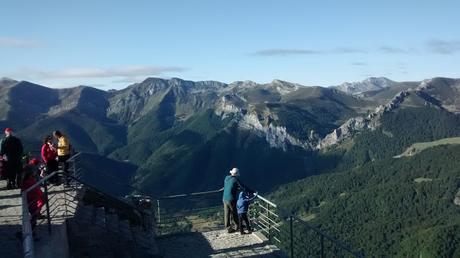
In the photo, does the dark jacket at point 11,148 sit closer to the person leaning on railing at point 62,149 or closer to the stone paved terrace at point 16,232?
the stone paved terrace at point 16,232

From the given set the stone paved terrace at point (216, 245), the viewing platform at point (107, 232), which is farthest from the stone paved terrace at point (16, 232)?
the stone paved terrace at point (216, 245)

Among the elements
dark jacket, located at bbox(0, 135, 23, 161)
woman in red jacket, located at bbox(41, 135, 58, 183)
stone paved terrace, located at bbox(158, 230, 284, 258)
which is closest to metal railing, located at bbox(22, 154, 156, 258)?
woman in red jacket, located at bbox(41, 135, 58, 183)

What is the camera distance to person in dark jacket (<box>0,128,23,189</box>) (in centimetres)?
1664

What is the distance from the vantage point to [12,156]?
17.0 meters

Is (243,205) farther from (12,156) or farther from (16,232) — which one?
(16,232)

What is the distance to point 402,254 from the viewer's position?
15588 cm

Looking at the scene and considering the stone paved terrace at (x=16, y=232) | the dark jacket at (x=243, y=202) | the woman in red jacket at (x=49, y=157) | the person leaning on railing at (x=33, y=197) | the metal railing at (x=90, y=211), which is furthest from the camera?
the woman in red jacket at (x=49, y=157)

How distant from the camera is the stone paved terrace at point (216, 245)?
1845 centimetres

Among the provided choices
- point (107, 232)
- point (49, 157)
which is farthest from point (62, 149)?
point (107, 232)

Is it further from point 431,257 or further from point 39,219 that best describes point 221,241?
point 431,257

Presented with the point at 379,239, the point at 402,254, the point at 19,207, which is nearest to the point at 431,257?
the point at 402,254

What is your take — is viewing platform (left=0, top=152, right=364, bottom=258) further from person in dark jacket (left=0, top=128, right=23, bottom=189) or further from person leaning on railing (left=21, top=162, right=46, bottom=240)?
person in dark jacket (left=0, top=128, right=23, bottom=189)

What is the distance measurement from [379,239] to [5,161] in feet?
560

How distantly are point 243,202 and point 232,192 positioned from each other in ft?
1.78
